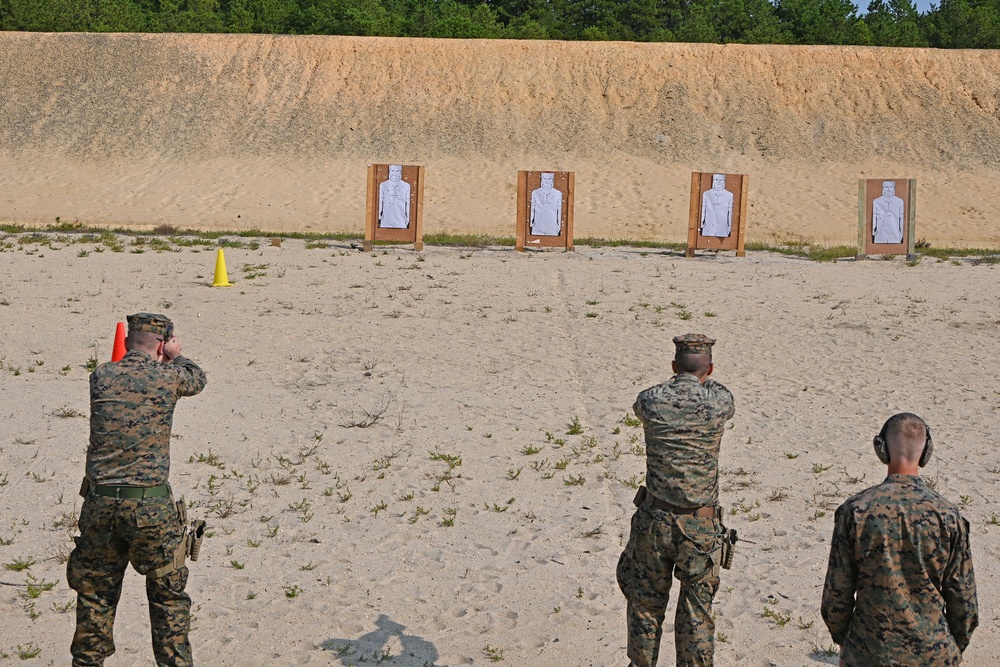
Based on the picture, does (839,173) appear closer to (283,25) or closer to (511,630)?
(283,25)

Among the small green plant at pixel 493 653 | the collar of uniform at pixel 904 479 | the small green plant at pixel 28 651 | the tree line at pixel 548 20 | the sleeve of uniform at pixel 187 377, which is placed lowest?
the small green plant at pixel 28 651

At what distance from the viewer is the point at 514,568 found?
7.27 meters

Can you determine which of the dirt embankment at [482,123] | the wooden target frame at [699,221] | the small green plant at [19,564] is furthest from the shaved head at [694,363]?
the dirt embankment at [482,123]

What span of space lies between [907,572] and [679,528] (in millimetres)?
1236

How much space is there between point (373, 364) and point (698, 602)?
7503 millimetres

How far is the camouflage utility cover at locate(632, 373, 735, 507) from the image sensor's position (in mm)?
5148

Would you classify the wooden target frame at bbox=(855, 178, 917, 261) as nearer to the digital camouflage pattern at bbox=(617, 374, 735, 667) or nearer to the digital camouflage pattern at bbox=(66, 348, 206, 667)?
the digital camouflage pattern at bbox=(617, 374, 735, 667)

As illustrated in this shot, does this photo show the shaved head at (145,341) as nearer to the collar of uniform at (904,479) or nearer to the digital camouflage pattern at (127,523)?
the digital camouflage pattern at (127,523)

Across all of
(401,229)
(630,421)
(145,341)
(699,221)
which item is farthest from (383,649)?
(699,221)

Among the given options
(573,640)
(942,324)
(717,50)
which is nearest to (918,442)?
(573,640)

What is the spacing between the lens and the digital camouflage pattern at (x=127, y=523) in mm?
5078

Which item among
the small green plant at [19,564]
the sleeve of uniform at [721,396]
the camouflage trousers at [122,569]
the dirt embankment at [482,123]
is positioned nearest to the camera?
the camouflage trousers at [122,569]

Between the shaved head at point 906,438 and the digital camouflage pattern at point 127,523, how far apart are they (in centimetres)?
308

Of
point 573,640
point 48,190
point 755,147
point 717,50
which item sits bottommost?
point 573,640
